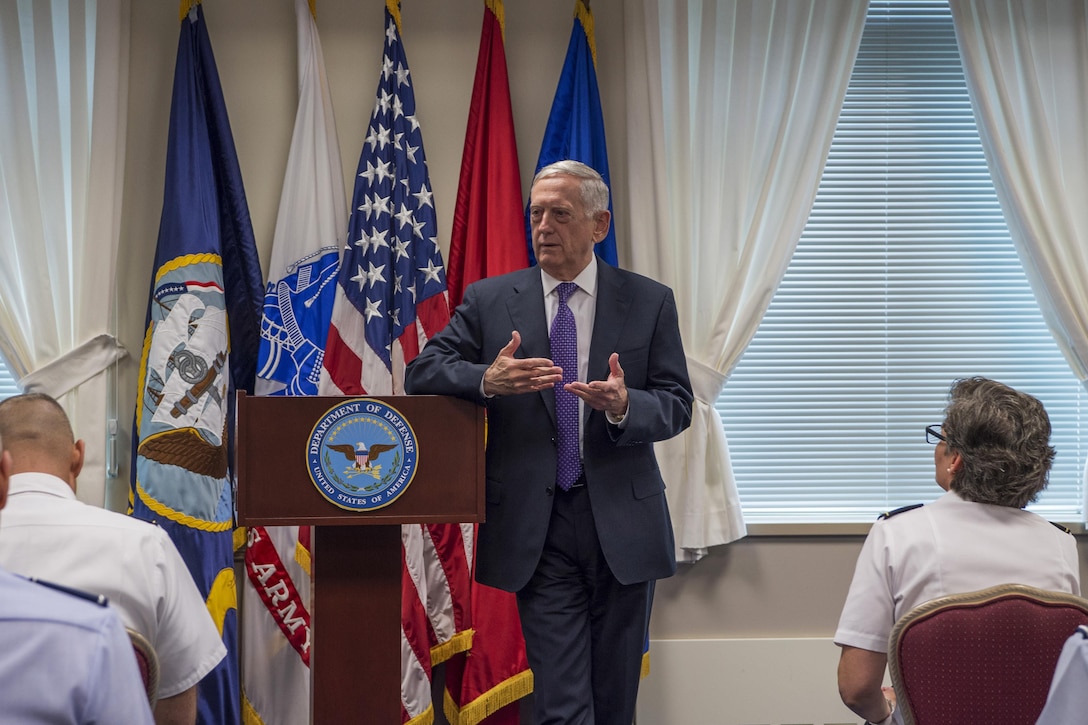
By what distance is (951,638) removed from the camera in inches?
66.6

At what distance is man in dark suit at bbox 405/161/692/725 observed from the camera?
97.3 inches

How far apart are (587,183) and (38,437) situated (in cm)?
145

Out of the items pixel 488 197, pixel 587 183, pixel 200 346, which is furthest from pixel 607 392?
pixel 200 346

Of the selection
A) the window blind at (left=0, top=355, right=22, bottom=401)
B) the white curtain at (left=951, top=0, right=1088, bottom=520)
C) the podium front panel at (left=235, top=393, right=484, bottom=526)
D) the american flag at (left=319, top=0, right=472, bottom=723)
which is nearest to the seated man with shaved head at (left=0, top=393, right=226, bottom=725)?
the podium front panel at (left=235, top=393, right=484, bottom=526)

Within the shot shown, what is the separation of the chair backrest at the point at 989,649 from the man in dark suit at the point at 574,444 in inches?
34.5

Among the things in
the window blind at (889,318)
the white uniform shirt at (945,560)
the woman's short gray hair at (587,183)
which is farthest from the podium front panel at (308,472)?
the window blind at (889,318)

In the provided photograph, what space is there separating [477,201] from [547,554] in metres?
1.71

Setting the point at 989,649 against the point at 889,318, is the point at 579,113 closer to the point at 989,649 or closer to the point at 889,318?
the point at 889,318

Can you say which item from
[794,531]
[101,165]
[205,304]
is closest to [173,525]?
[205,304]

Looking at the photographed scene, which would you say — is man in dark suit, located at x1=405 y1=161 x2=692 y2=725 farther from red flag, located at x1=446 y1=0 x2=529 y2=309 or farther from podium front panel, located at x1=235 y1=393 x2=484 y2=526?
red flag, located at x1=446 y1=0 x2=529 y2=309

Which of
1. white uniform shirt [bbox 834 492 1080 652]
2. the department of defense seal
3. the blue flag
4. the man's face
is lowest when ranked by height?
white uniform shirt [bbox 834 492 1080 652]

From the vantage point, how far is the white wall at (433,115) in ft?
12.6

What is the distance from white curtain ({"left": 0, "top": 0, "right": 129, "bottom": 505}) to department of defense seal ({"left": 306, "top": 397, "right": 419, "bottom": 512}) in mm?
1756

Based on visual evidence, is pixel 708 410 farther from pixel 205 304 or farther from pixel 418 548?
pixel 205 304
